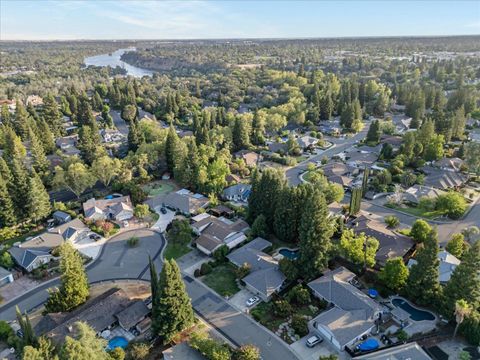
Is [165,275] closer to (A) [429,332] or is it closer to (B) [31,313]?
(B) [31,313]

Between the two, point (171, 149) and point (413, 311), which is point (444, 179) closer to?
point (413, 311)

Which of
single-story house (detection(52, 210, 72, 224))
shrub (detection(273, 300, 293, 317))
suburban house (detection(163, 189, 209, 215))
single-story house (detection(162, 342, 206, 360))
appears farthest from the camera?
suburban house (detection(163, 189, 209, 215))

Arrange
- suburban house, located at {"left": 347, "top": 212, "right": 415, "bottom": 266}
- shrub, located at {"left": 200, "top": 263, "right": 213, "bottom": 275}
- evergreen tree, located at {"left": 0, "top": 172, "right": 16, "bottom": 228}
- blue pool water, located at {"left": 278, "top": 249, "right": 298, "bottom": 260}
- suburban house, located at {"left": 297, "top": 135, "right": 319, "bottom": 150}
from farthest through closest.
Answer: suburban house, located at {"left": 297, "top": 135, "right": 319, "bottom": 150} → evergreen tree, located at {"left": 0, "top": 172, "right": 16, "bottom": 228} → blue pool water, located at {"left": 278, "top": 249, "right": 298, "bottom": 260} → suburban house, located at {"left": 347, "top": 212, "right": 415, "bottom": 266} → shrub, located at {"left": 200, "top": 263, "right": 213, "bottom": 275}

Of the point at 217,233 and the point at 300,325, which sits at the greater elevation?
the point at 217,233

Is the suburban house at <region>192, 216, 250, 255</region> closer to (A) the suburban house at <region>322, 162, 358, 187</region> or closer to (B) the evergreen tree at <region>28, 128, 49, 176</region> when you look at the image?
(A) the suburban house at <region>322, 162, 358, 187</region>

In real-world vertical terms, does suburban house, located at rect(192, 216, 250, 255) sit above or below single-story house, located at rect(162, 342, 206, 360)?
above

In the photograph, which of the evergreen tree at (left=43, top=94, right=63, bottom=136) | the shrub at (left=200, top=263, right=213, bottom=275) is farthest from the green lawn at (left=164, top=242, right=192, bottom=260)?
the evergreen tree at (left=43, top=94, right=63, bottom=136)

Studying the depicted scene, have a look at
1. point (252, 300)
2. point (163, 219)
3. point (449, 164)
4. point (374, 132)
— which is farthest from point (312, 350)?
point (374, 132)
